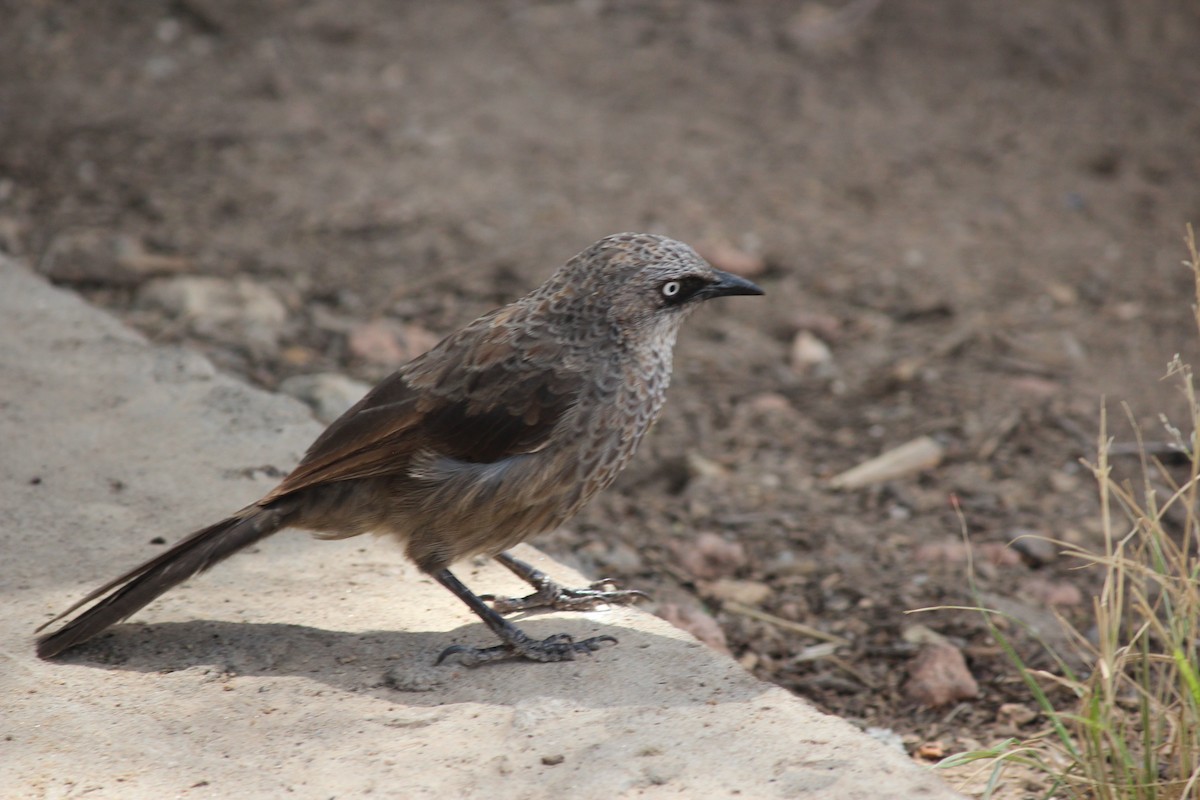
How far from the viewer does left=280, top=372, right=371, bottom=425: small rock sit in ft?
18.4

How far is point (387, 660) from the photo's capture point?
153 inches

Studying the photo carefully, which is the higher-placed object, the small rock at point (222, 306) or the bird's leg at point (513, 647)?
the small rock at point (222, 306)

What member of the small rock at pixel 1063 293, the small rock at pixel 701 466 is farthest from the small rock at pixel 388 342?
the small rock at pixel 1063 293

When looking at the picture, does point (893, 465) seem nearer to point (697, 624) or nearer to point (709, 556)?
point (709, 556)

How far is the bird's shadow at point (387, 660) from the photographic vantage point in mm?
3695

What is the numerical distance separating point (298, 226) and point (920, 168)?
146 inches

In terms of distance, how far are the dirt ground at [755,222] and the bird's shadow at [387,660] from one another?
948 millimetres

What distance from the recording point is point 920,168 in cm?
835

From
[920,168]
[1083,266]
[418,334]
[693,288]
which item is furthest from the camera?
[920,168]

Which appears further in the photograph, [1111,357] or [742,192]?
[742,192]

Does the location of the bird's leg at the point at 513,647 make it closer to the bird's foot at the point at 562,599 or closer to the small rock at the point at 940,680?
the bird's foot at the point at 562,599

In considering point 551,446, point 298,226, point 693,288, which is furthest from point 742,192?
point 551,446

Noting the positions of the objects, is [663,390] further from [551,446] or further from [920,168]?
[920,168]

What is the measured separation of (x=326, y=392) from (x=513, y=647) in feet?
7.08
